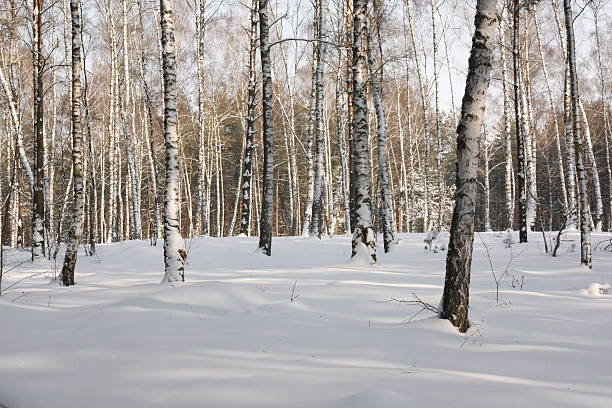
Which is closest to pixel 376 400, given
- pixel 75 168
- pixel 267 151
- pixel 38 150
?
pixel 75 168

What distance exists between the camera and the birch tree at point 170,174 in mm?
5910

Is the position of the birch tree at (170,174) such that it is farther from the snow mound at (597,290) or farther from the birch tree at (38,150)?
the birch tree at (38,150)

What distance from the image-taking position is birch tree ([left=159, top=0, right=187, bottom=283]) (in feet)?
19.4

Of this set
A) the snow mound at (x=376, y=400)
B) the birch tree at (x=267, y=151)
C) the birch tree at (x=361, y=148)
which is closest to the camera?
the snow mound at (x=376, y=400)

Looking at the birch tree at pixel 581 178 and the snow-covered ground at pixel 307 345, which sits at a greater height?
the birch tree at pixel 581 178

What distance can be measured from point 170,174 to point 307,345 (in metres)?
3.72

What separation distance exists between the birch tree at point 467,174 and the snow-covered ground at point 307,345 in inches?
10.0

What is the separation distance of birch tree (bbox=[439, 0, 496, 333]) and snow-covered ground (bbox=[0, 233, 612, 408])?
25 cm

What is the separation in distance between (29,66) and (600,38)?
27.6m

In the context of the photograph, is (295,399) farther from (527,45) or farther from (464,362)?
(527,45)

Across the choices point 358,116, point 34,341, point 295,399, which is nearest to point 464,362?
point 295,399

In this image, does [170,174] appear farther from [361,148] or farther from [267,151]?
[267,151]

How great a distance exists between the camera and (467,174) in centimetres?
368

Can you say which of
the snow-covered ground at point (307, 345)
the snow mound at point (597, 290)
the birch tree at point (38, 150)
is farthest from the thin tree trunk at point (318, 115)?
the snow mound at point (597, 290)
